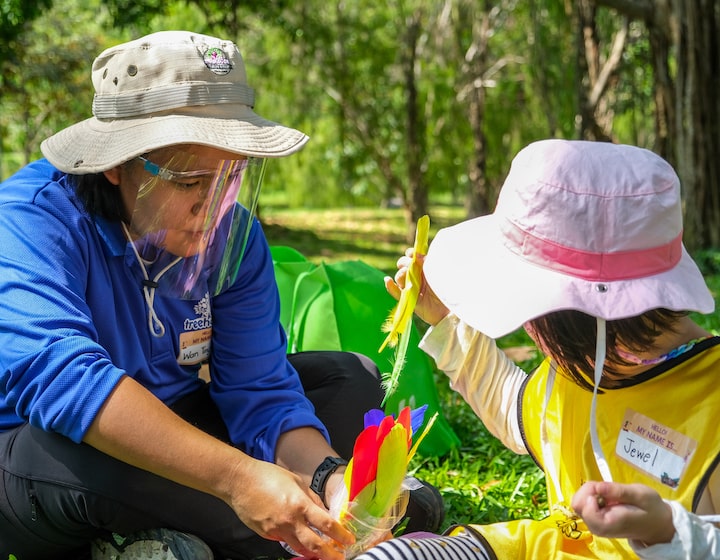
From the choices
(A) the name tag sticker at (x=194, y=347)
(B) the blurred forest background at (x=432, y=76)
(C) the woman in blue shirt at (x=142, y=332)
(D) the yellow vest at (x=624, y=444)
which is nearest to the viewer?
(D) the yellow vest at (x=624, y=444)

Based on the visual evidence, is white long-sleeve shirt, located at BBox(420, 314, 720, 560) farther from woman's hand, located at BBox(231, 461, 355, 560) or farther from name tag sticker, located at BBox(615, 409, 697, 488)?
woman's hand, located at BBox(231, 461, 355, 560)

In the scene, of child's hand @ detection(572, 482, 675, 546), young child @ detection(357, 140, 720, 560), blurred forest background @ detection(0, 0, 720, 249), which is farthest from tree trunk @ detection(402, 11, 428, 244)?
child's hand @ detection(572, 482, 675, 546)

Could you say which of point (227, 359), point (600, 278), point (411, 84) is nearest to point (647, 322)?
point (600, 278)

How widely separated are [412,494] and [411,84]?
8532 millimetres

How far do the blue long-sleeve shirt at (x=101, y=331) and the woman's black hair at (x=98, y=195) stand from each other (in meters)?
0.02

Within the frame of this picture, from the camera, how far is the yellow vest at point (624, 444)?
5.07 feet

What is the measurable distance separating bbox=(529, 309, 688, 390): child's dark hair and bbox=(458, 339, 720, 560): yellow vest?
0.24 feet

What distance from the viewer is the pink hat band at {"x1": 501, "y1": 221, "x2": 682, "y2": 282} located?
147 centimetres

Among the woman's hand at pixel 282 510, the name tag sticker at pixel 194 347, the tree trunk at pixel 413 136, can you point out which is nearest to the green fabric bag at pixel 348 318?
the name tag sticker at pixel 194 347

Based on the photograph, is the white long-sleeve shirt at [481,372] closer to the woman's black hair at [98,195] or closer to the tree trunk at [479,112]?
the woman's black hair at [98,195]

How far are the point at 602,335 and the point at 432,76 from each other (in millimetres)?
11122

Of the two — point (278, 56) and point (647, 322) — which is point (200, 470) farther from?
point (278, 56)

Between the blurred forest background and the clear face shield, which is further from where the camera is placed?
the blurred forest background

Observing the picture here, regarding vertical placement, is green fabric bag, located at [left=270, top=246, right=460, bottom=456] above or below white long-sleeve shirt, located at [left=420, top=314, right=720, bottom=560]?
below
